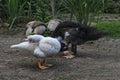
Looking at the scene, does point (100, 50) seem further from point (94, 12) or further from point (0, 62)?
point (0, 62)

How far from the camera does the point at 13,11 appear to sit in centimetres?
857

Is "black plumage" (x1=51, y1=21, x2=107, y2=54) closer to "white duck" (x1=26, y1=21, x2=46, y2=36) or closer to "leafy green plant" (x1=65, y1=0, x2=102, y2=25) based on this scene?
"leafy green plant" (x1=65, y1=0, x2=102, y2=25)

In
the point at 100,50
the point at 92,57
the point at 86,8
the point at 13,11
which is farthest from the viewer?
the point at 13,11

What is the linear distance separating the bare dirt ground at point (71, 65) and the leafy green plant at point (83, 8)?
0.80 meters

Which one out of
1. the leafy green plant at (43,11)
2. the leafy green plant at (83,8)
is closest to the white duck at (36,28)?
the leafy green plant at (83,8)

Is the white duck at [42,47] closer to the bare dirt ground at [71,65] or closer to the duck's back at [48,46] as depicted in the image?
the duck's back at [48,46]

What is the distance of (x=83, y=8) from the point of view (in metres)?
7.43

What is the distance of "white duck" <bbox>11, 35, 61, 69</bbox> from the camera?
210 inches

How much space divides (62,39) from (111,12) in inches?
207

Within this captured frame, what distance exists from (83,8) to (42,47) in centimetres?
230

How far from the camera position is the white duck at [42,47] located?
5.34 metres

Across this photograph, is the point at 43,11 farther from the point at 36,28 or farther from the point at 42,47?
the point at 42,47

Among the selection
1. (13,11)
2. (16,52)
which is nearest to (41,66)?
(16,52)

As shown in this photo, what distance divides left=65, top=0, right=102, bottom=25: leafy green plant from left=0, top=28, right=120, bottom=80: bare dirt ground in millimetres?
798
